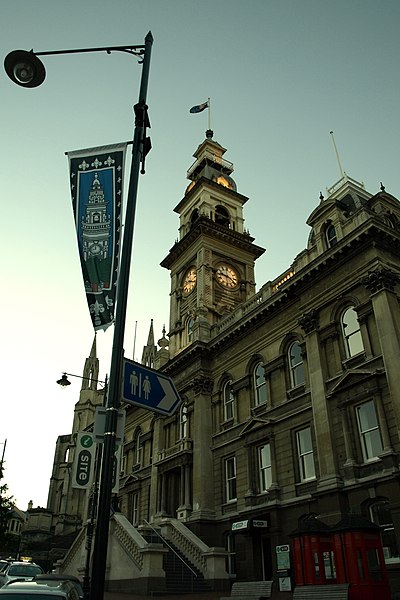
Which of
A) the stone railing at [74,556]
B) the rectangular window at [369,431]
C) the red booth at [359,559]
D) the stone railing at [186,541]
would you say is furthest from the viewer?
the stone railing at [74,556]

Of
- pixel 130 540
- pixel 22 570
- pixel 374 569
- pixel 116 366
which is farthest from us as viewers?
pixel 130 540

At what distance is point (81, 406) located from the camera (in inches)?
2854

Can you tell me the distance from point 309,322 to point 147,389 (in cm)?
1959

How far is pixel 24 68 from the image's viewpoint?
9.21m

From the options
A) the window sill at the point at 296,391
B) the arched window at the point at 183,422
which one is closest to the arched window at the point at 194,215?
the arched window at the point at 183,422

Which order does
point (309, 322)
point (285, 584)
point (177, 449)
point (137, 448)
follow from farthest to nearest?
point (137, 448) → point (177, 449) → point (309, 322) → point (285, 584)

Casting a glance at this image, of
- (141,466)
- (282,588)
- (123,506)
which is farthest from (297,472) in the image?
(123,506)

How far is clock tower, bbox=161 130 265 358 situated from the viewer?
133 feet

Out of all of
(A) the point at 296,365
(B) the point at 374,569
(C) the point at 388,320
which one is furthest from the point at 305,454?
(B) the point at 374,569

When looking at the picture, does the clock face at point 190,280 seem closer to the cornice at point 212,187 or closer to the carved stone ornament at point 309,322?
the cornice at point 212,187

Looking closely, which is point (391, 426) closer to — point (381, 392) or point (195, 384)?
point (381, 392)

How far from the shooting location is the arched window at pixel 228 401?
3133cm

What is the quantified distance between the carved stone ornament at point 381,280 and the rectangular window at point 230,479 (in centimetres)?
1352

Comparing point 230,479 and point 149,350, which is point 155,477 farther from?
point 149,350
